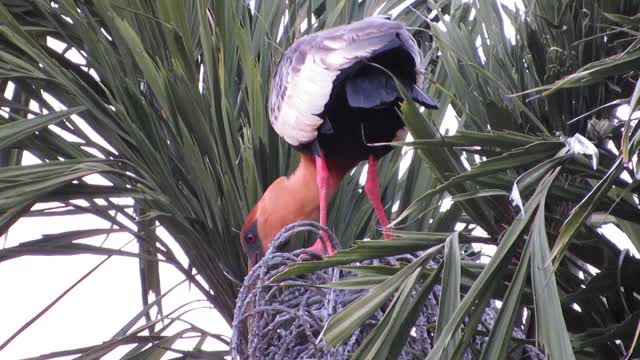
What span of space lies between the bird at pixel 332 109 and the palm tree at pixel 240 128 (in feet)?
0.27

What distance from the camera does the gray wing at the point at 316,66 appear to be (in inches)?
118

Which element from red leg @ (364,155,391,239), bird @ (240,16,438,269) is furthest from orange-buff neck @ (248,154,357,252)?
red leg @ (364,155,391,239)

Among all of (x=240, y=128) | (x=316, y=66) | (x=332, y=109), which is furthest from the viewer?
(x=240, y=128)

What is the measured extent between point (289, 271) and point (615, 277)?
2.91 feet

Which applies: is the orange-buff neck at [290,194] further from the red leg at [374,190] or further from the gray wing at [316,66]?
the gray wing at [316,66]

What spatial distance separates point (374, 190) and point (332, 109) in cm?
30

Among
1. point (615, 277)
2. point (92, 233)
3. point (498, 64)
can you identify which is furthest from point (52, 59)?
point (615, 277)

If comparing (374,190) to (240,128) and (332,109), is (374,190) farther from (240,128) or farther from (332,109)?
(240,128)

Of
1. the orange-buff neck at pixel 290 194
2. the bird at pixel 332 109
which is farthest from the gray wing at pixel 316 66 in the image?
the orange-buff neck at pixel 290 194

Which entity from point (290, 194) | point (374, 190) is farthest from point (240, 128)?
point (374, 190)

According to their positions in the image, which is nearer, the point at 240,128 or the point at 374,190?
the point at 374,190

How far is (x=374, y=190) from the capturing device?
11.5ft

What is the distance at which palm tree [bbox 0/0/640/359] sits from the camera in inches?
107

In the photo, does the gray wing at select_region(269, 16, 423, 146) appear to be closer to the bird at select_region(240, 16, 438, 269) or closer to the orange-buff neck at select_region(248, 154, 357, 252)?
the bird at select_region(240, 16, 438, 269)
